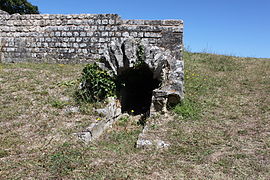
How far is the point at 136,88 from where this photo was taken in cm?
822

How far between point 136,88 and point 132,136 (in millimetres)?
2985

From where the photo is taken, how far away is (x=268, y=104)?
6781 mm

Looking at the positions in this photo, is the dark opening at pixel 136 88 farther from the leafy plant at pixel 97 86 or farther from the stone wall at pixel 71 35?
the stone wall at pixel 71 35

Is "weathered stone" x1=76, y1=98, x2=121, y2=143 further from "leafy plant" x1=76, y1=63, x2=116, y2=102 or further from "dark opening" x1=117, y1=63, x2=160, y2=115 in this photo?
"dark opening" x1=117, y1=63, x2=160, y2=115

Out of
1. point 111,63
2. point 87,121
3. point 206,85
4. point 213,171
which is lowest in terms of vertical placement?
point 213,171

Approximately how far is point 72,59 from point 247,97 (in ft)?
24.0

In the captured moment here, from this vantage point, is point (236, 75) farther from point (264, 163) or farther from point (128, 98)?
point (264, 163)

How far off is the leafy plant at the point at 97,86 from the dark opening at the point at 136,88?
368 millimetres

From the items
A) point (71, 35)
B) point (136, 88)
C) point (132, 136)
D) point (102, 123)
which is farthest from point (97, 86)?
point (71, 35)

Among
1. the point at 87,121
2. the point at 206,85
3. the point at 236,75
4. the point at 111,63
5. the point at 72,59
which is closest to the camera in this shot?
the point at 87,121

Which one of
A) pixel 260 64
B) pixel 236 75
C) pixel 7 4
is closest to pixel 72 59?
pixel 236 75

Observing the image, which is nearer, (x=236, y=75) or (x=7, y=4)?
(x=236, y=75)

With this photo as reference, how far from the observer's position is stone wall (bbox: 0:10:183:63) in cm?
990

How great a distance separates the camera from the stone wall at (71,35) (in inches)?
390
